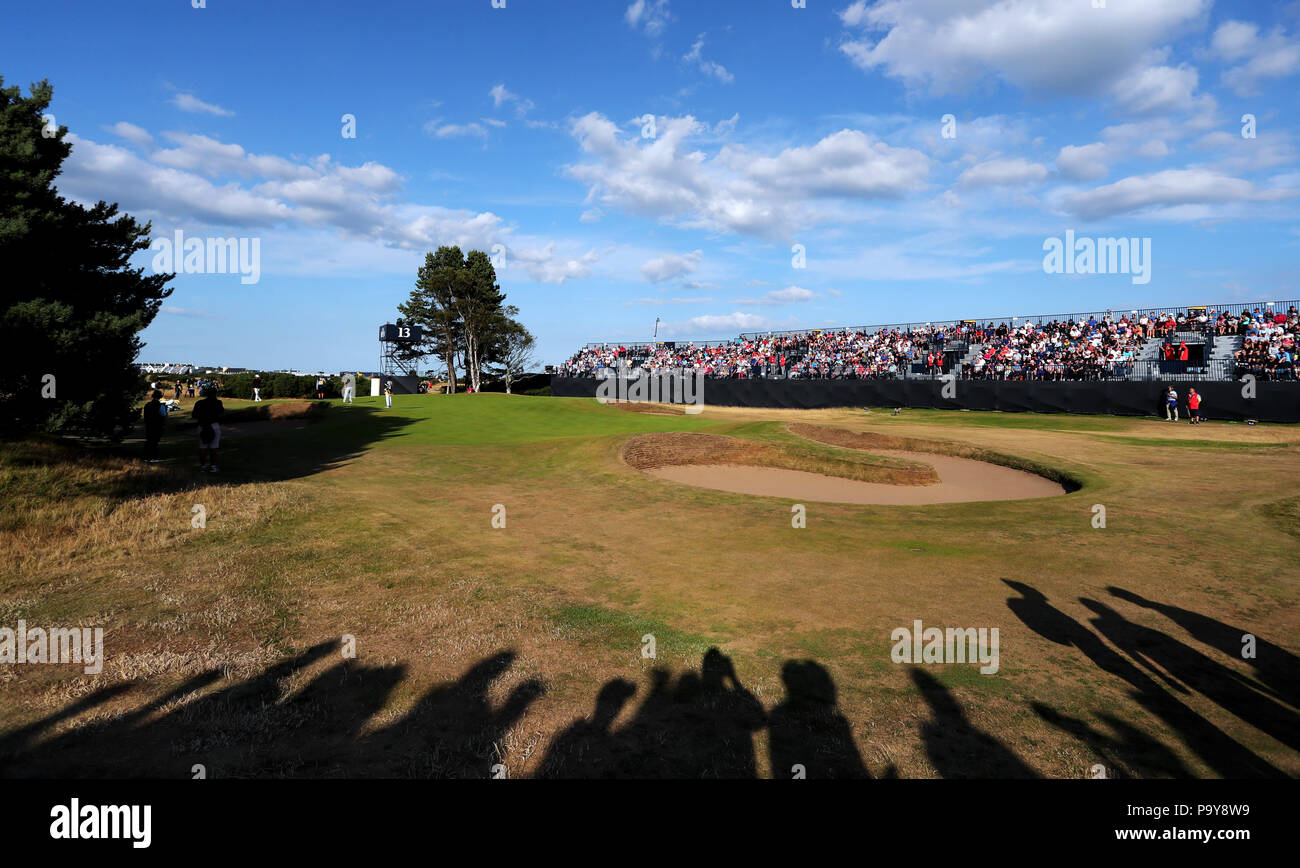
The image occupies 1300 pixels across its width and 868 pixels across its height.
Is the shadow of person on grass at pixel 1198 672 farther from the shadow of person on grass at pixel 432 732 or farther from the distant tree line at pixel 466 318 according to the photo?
the distant tree line at pixel 466 318

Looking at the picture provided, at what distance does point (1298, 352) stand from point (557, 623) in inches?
1619

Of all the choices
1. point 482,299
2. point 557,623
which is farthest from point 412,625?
point 482,299

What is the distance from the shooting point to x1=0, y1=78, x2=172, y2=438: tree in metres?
13.9

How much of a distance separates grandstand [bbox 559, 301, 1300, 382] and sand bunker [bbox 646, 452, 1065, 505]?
21493 millimetres

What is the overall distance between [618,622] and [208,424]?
1452 centimetres

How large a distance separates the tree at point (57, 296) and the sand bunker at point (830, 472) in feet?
48.5

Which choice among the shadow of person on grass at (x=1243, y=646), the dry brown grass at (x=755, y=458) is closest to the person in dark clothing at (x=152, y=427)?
the dry brown grass at (x=755, y=458)

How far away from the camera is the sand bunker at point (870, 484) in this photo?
17391mm

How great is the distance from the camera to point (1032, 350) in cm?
4303

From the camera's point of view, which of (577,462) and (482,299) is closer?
(577,462)

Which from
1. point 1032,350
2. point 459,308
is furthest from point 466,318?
point 1032,350

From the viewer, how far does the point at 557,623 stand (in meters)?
7.74

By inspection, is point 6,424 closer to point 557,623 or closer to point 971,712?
point 557,623

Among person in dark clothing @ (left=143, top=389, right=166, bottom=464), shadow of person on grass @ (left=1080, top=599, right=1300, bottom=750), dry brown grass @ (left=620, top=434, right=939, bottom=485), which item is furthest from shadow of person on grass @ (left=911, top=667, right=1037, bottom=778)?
person in dark clothing @ (left=143, top=389, right=166, bottom=464)
